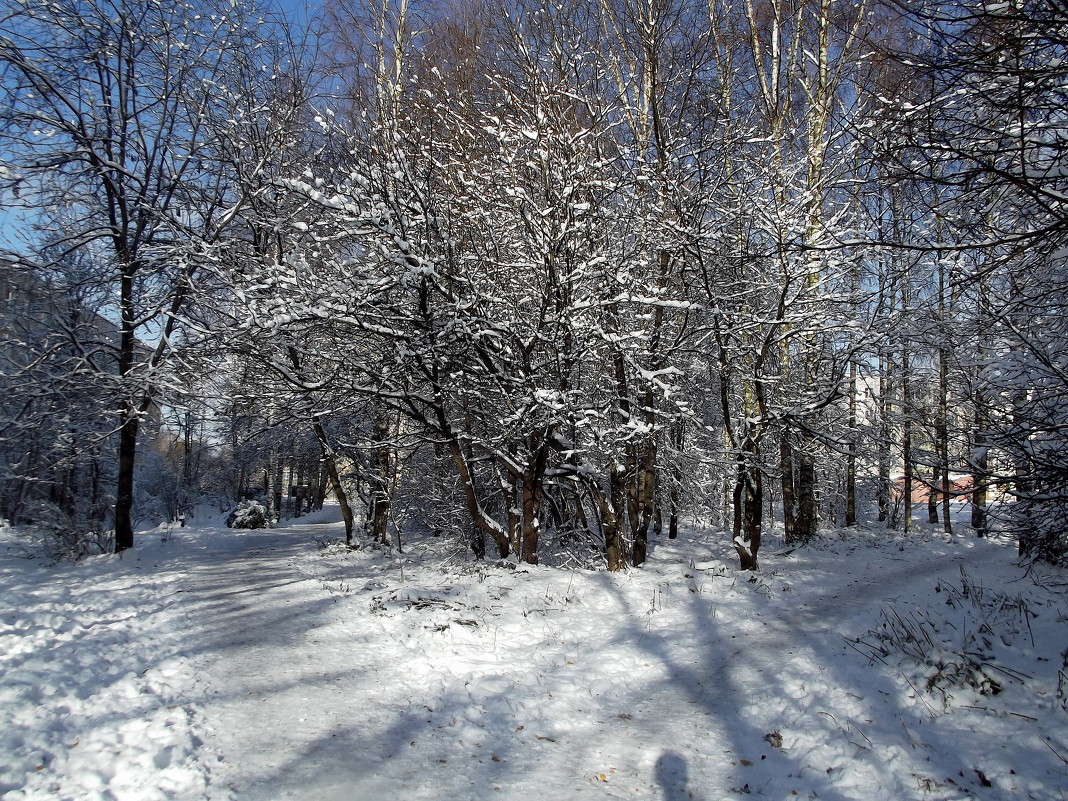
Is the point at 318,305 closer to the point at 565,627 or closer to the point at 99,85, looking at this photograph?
the point at 565,627

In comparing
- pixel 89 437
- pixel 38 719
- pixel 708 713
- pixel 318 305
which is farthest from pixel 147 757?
pixel 89 437

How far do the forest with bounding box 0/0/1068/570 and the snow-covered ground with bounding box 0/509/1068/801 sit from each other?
123 centimetres

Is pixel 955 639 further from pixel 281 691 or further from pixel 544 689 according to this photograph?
pixel 281 691

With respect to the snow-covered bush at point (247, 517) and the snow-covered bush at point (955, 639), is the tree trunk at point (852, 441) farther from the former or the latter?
the snow-covered bush at point (247, 517)

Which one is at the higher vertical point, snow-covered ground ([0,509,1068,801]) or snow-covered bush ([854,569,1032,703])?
snow-covered bush ([854,569,1032,703])

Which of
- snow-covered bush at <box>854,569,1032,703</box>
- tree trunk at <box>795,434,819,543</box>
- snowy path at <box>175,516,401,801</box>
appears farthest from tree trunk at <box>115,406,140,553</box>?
tree trunk at <box>795,434,819,543</box>

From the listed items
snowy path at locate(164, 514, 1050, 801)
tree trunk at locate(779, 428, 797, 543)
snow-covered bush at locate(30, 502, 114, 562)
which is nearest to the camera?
snowy path at locate(164, 514, 1050, 801)

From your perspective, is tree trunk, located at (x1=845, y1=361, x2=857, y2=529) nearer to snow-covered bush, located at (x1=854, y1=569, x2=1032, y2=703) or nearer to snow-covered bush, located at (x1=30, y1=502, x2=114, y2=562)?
snow-covered bush, located at (x1=854, y1=569, x2=1032, y2=703)

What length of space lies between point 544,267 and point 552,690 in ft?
17.5

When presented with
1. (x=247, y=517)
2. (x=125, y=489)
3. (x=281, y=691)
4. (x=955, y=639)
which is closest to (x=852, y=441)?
(x=955, y=639)

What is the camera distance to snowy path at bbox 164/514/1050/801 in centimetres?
363

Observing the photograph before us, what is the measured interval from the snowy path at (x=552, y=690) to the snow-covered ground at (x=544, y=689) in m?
0.02

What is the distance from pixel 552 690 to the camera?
4.93 meters

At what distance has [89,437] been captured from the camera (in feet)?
35.9
